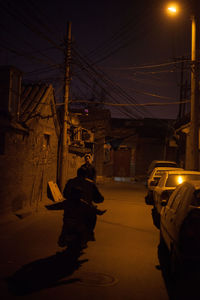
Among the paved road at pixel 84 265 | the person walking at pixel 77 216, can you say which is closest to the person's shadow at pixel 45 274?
the paved road at pixel 84 265

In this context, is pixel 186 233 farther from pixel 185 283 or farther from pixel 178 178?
pixel 178 178

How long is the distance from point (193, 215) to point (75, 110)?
2711cm

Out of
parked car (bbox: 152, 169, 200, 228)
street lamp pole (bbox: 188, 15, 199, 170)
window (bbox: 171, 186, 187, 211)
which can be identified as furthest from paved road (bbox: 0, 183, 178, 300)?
street lamp pole (bbox: 188, 15, 199, 170)

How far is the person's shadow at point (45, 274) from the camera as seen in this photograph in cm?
498

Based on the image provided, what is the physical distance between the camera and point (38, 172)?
14000mm

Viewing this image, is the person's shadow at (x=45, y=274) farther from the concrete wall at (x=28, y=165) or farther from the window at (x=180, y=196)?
the concrete wall at (x=28, y=165)

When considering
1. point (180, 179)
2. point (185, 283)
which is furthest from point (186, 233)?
point (180, 179)

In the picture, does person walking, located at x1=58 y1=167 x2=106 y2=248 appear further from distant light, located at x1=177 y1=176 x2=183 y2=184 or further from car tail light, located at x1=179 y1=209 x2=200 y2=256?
distant light, located at x1=177 y1=176 x2=183 y2=184

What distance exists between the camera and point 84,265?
616 cm

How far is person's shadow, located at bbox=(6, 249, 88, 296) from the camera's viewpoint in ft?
16.3

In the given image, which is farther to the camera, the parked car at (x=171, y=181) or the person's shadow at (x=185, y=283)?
the parked car at (x=171, y=181)

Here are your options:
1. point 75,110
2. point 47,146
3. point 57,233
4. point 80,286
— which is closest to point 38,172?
point 47,146

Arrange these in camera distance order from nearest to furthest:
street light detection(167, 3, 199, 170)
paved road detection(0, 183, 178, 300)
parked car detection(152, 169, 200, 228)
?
paved road detection(0, 183, 178, 300) < parked car detection(152, 169, 200, 228) < street light detection(167, 3, 199, 170)

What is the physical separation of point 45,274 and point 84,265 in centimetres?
90
